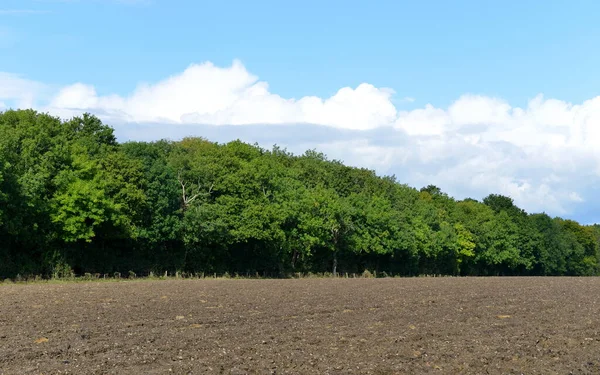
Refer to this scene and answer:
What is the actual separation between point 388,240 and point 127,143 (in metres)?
45.0

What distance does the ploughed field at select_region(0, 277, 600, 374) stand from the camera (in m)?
18.2

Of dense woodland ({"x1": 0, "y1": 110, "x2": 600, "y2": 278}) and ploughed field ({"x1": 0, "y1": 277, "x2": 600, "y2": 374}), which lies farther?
dense woodland ({"x1": 0, "y1": 110, "x2": 600, "y2": 278})

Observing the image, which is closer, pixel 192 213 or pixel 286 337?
pixel 286 337

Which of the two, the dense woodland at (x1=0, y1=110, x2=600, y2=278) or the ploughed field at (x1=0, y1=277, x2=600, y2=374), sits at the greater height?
the dense woodland at (x1=0, y1=110, x2=600, y2=278)

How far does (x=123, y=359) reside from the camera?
60.5ft

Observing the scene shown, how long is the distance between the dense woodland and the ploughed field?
24.3 metres

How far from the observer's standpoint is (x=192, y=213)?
248 feet

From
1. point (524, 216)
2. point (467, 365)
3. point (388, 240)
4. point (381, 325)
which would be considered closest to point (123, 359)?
point (467, 365)

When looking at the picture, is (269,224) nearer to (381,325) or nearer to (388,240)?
(388,240)

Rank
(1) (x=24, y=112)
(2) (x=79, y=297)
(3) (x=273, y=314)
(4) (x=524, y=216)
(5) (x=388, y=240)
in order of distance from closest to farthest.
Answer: (3) (x=273, y=314)
(2) (x=79, y=297)
(1) (x=24, y=112)
(5) (x=388, y=240)
(4) (x=524, y=216)

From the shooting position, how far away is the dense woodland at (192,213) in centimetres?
6112

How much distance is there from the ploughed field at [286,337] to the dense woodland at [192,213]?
958 inches

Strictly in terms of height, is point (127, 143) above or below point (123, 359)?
above

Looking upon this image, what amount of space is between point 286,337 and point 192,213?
53852mm
